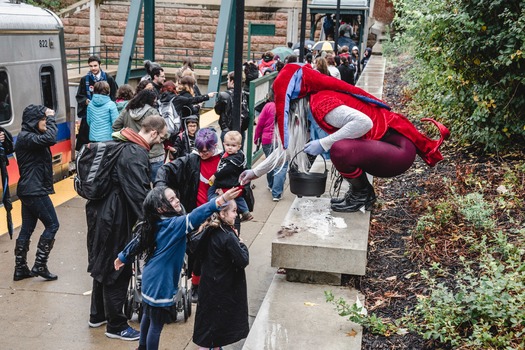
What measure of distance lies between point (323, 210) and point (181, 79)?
424cm

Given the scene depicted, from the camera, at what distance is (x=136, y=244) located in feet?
15.4

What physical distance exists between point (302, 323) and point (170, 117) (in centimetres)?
441

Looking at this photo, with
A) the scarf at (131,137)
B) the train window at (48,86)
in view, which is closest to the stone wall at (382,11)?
the train window at (48,86)

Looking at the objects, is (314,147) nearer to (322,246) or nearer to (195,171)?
(322,246)

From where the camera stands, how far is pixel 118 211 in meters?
5.46

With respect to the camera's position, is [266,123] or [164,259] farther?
[266,123]

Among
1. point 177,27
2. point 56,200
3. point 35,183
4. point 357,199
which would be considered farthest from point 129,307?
point 177,27

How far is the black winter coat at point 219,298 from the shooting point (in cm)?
481

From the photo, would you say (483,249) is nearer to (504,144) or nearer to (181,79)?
(504,144)

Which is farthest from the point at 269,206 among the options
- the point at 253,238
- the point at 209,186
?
the point at 209,186

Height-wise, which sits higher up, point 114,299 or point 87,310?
point 114,299

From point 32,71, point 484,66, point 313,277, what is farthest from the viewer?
point 32,71

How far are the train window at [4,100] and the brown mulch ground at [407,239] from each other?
5354 millimetres

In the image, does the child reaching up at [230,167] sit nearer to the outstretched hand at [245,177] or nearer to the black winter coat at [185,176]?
the outstretched hand at [245,177]
